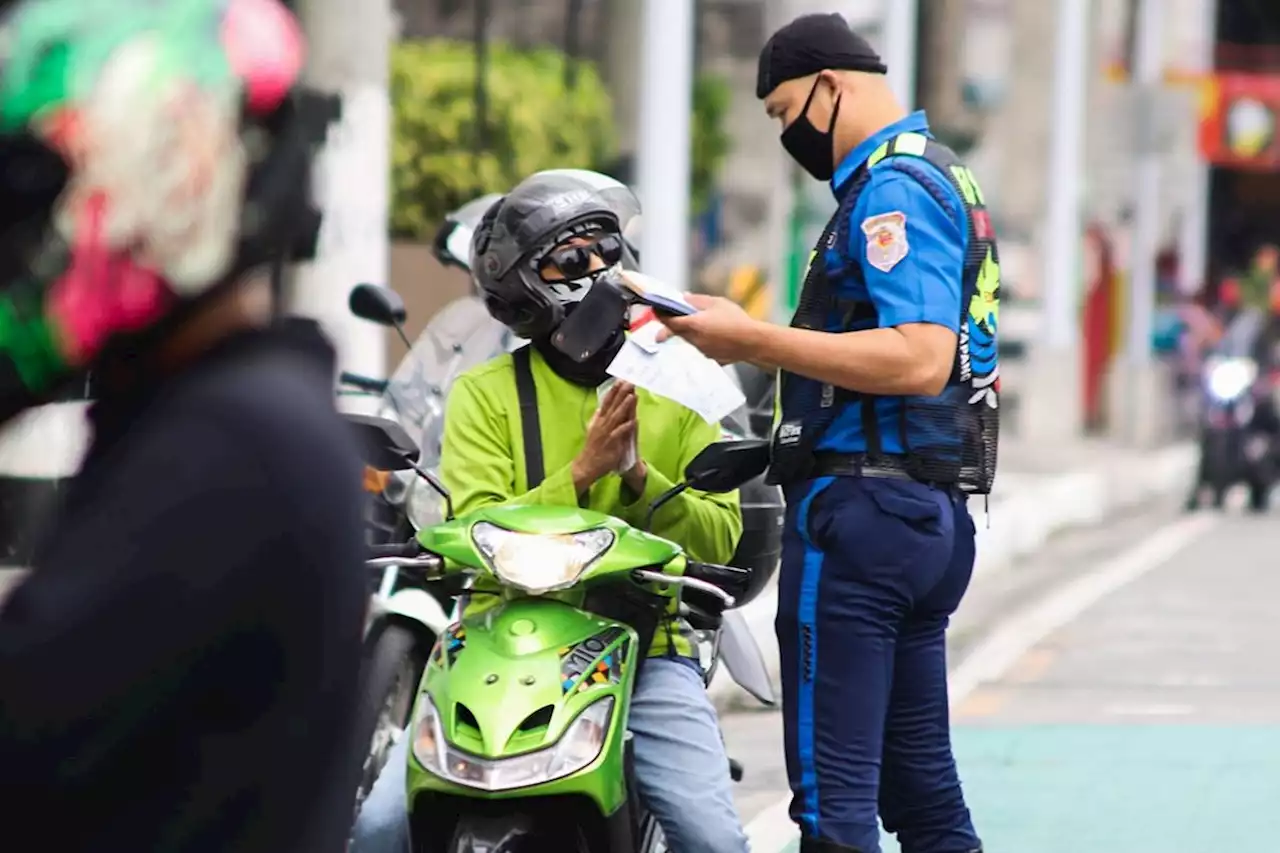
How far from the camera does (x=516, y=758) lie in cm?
430

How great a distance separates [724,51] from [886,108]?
68.0ft

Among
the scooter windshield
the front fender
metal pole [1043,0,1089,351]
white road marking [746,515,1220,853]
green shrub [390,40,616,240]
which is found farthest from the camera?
metal pole [1043,0,1089,351]

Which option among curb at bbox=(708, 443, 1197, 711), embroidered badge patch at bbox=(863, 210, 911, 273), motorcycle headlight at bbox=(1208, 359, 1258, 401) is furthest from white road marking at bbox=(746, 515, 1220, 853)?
motorcycle headlight at bbox=(1208, 359, 1258, 401)

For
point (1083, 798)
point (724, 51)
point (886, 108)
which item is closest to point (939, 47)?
point (724, 51)

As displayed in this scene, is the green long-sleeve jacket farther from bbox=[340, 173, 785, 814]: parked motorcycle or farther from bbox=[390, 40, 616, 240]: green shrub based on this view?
bbox=[390, 40, 616, 240]: green shrub

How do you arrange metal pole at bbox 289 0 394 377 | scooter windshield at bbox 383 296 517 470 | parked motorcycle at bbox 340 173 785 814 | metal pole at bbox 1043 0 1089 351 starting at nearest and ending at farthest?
parked motorcycle at bbox 340 173 785 814, scooter windshield at bbox 383 296 517 470, metal pole at bbox 289 0 394 377, metal pole at bbox 1043 0 1089 351

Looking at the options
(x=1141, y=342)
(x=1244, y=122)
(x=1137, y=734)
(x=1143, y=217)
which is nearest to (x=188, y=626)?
(x=1137, y=734)

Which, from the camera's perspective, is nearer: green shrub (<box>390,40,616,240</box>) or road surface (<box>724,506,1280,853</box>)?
road surface (<box>724,506,1280,853</box>)

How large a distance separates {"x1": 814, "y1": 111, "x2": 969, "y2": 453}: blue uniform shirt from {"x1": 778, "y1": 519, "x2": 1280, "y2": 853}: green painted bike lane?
2307 mm

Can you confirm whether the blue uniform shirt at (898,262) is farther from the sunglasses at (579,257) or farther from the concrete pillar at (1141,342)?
the concrete pillar at (1141,342)

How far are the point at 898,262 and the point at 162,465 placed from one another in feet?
9.23

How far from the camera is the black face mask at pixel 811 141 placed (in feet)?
16.0

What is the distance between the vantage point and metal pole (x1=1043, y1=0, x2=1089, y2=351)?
2520 centimetres

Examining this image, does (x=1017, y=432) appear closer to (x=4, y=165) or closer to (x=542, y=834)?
(x=542, y=834)
